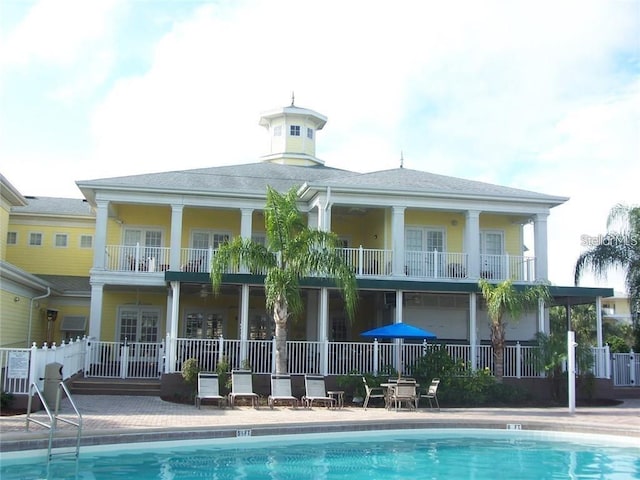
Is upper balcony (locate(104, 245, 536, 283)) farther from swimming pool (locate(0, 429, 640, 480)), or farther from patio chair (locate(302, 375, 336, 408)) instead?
swimming pool (locate(0, 429, 640, 480))

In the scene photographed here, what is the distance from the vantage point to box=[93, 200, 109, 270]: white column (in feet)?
74.9

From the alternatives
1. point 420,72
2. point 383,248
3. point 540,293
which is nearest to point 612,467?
point 540,293

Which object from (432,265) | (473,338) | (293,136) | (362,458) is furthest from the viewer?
(293,136)

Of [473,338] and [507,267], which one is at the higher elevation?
[507,267]

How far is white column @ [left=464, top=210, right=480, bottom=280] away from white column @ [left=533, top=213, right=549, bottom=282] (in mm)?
2028

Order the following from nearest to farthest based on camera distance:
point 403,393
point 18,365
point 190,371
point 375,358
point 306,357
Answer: point 18,365
point 403,393
point 190,371
point 375,358
point 306,357

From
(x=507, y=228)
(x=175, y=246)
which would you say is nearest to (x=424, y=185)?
(x=507, y=228)

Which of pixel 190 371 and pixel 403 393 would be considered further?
pixel 190 371

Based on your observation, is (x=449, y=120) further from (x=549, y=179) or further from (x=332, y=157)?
(x=332, y=157)

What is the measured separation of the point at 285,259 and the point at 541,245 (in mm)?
9503

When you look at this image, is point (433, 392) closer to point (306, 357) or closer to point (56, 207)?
point (306, 357)

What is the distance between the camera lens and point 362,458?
12930 millimetres

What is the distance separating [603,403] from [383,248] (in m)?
8.54

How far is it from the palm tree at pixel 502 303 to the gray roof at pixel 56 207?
18376mm
